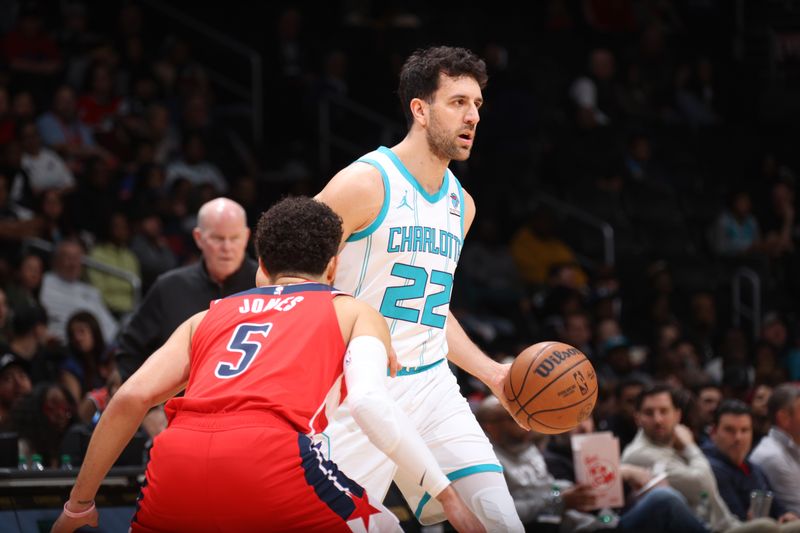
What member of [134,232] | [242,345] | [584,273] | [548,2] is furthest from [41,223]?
[548,2]

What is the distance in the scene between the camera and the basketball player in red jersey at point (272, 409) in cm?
367

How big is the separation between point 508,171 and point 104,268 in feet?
17.7

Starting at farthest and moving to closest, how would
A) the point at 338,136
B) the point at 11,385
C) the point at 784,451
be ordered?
1. the point at 338,136
2. the point at 784,451
3. the point at 11,385

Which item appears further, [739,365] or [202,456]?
[739,365]

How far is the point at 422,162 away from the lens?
535 centimetres

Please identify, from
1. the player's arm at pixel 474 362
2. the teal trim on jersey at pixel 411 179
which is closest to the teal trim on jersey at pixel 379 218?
the teal trim on jersey at pixel 411 179

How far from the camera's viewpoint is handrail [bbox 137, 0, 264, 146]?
14.0m

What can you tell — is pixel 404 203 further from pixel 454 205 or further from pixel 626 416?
pixel 626 416

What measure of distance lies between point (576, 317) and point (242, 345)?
337 inches

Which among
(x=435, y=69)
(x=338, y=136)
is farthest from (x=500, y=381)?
(x=338, y=136)

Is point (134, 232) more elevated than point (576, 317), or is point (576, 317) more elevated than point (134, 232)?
point (134, 232)

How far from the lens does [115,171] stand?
1189 centimetres

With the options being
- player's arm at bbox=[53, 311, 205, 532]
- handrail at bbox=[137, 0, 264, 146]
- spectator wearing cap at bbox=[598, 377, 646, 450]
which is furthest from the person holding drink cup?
handrail at bbox=[137, 0, 264, 146]

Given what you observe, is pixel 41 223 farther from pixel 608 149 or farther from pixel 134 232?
pixel 608 149
